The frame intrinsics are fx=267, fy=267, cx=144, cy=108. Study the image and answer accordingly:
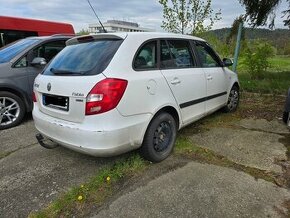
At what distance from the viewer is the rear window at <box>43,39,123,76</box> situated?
2926 mm

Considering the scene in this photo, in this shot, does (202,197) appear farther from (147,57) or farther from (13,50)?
(13,50)

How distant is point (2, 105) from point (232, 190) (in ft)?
13.6

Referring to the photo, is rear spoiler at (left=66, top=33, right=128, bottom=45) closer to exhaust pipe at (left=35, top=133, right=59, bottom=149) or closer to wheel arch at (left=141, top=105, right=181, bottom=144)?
wheel arch at (left=141, top=105, right=181, bottom=144)

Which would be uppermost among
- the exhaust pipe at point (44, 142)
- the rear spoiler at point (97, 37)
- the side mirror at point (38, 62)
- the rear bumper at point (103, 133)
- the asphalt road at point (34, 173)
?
the rear spoiler at point (97, 37)

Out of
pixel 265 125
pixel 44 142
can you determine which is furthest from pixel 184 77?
pixel 265 125

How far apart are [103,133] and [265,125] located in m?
3.51

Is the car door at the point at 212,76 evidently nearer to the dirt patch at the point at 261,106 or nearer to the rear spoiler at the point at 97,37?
the dirt patch at the point at 261,106

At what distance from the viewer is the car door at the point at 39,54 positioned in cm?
516

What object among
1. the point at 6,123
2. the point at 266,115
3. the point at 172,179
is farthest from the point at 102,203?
the point at 266,115

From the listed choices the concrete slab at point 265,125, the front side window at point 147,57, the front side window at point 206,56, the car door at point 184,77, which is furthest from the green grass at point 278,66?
the front side window at point 147,57

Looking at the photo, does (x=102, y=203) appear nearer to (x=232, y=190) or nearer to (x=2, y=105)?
(x=232, y=190)

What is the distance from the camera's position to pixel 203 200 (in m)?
2.74

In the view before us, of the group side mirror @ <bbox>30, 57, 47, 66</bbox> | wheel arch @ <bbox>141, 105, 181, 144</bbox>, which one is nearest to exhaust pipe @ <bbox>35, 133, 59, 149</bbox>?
wheel arch @ <bbox>141, 105, 181, 144</bbox>

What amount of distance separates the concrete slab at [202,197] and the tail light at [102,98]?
96 cm
